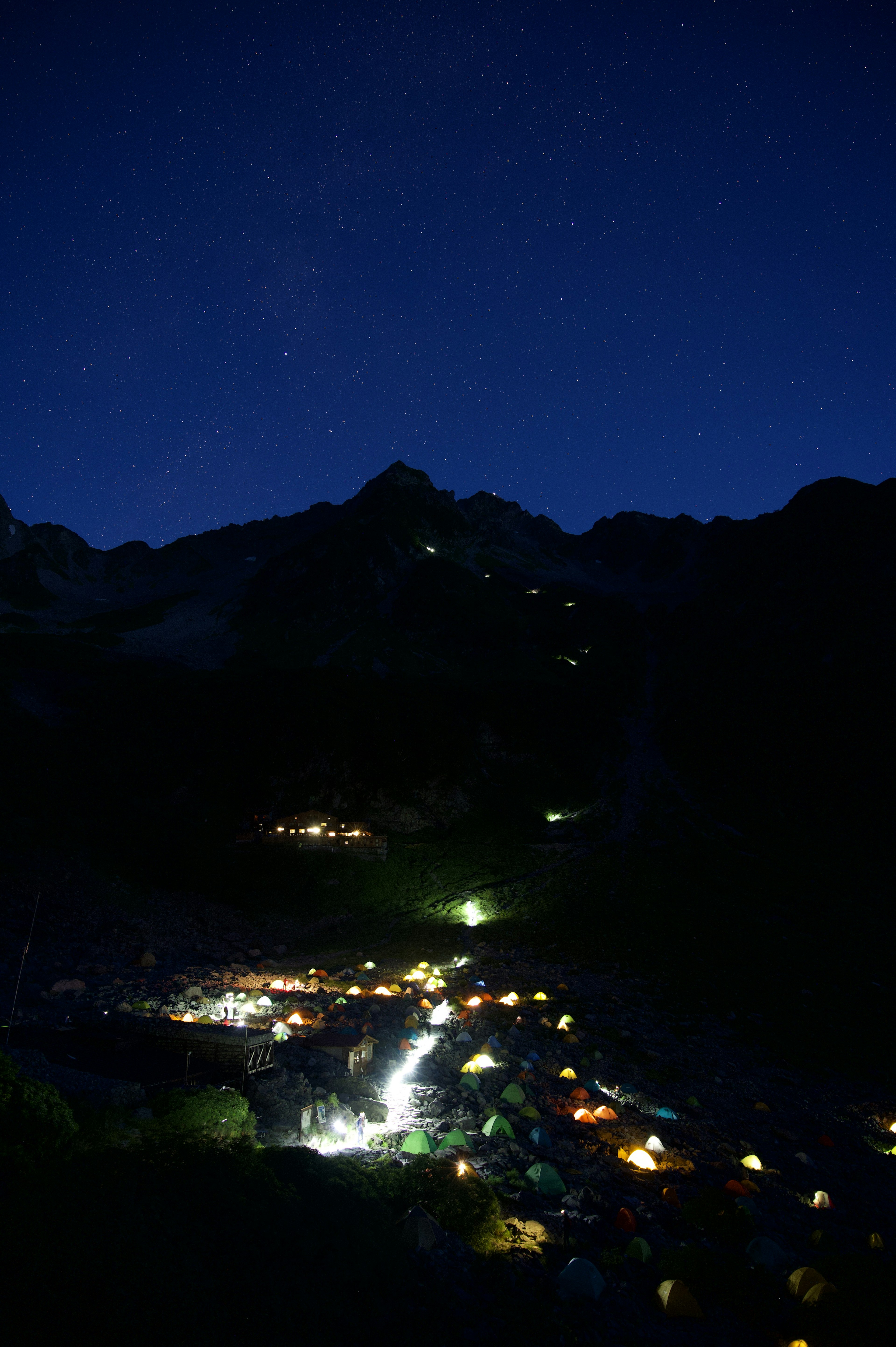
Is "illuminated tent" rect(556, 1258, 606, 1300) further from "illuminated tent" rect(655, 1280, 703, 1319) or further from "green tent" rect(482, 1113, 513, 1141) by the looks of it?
"green tent" rect(482, 1113, 513, 1141)

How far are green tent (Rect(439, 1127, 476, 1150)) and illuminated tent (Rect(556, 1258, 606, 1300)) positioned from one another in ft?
25.1

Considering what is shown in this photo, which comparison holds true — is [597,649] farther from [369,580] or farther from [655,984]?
[655,984]

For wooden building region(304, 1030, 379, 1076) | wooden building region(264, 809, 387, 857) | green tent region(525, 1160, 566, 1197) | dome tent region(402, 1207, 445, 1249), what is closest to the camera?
dome tent region(402, 1207, 445, 1249)

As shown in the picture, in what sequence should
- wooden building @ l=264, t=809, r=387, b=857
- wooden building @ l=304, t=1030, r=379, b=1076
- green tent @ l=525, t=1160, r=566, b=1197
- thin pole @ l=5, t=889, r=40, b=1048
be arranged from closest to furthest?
green tent @ l=525, t=1160, r=566, b=1197
wooden building @ l=304, t=1030, r=379, b=1076
thin pole @ l=5, t=889, r=40, b=1048
wooden building @ l=264, t=809, r=387, b=857

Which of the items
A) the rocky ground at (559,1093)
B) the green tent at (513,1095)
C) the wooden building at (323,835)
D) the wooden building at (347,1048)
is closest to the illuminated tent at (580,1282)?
the rocky ground at (559,1093)

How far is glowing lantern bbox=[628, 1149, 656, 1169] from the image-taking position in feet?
78.9

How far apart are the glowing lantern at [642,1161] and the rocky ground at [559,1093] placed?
1.16 ft

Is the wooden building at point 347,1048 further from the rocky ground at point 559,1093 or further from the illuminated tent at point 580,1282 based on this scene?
the illuminated tent at point 580,1282

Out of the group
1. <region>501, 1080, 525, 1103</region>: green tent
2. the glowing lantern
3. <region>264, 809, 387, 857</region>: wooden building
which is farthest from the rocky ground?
<region>264, 809, 387, 857</region>: wooden building

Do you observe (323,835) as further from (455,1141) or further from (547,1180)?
(547,1180)

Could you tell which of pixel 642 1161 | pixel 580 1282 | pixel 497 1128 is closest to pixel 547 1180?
pixel 497 1128

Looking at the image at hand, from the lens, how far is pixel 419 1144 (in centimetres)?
2306

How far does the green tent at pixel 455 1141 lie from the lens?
77.3ft

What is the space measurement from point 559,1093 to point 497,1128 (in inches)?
259
